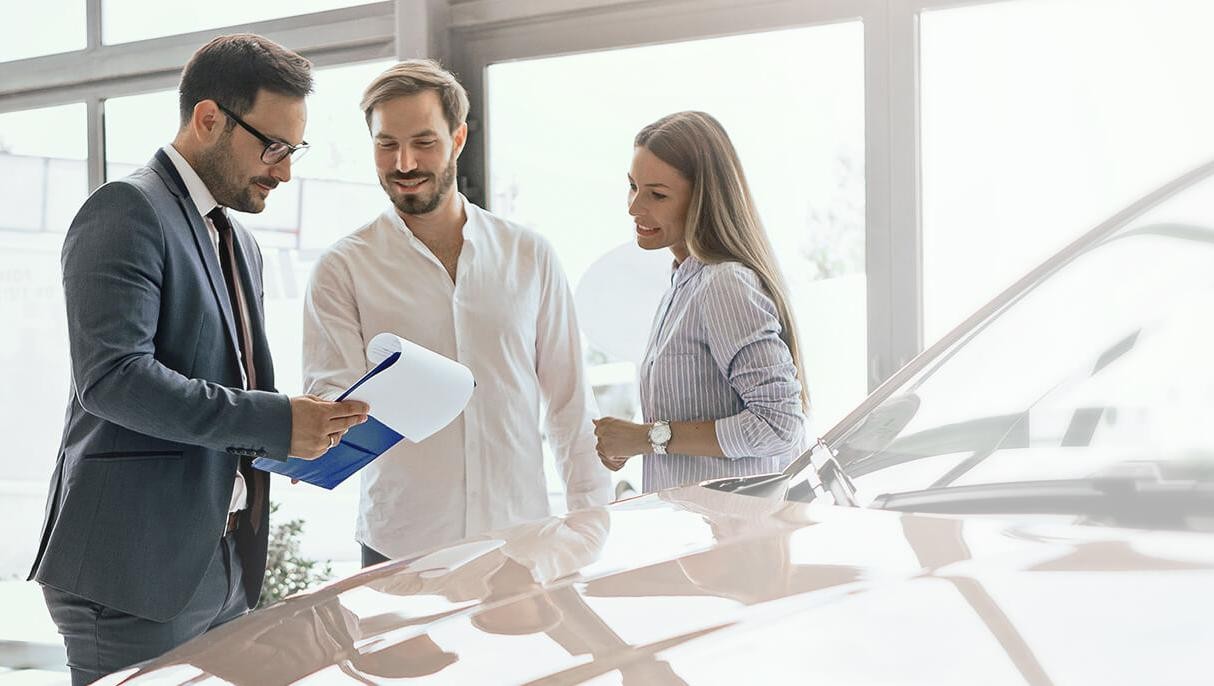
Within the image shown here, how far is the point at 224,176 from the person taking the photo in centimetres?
194

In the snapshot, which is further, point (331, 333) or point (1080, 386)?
point (331, 333)

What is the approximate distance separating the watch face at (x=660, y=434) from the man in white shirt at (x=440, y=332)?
272 mm

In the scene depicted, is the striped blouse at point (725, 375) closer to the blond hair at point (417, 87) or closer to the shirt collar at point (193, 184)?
the blond hair at point (417, 87)

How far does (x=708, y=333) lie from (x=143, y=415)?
0.93 m

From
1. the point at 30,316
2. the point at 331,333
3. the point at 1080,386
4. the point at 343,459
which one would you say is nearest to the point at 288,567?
the point at 30,316

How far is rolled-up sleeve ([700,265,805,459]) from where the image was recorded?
198 centimetres

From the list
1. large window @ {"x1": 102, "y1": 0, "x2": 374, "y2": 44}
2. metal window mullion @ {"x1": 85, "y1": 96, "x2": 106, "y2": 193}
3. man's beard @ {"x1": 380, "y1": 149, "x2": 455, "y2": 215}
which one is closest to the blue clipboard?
man's beard @ {"x1": 380, "y1": 149, "x2": 455, "y2": 215}

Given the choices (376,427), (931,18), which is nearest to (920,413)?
(376,427)

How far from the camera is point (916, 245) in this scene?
2.75m

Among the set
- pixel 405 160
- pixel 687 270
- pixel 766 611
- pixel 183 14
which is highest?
pixel 183 14

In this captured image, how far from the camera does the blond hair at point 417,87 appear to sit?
2236 mm

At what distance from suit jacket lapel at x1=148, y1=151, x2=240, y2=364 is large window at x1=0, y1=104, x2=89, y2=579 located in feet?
8.30

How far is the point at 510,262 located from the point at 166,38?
2.08 meters

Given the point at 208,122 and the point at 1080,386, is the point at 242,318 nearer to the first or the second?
the point at 208,122
